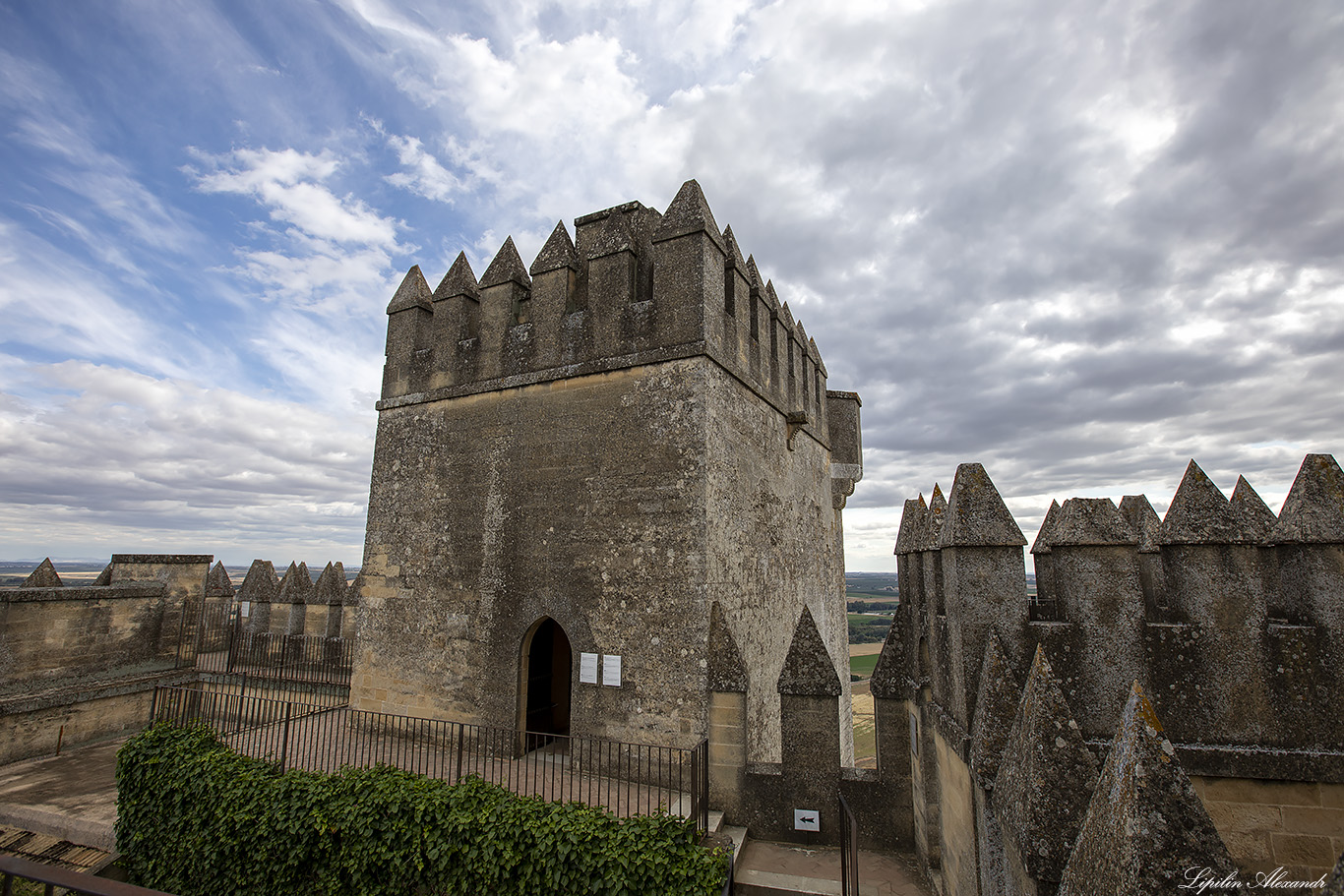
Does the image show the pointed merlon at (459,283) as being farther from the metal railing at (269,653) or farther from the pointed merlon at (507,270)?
the metal railing at (269,653)

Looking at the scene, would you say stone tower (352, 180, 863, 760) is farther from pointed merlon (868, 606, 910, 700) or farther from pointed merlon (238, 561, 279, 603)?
pointed merlon (238, 561, 279, 603)

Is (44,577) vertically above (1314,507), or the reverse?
(1314,507)

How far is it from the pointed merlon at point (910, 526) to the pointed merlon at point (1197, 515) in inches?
106

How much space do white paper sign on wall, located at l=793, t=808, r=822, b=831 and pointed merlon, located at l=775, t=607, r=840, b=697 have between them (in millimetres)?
1362

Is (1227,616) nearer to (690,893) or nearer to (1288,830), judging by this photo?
(1288,830)

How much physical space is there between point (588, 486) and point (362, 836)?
16.4ft

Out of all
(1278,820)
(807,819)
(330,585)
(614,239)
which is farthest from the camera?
(330,585)

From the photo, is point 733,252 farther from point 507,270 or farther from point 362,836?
point 362,836

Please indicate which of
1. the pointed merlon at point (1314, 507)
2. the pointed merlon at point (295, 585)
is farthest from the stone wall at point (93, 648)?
the pointed merlon at point (1314, 507)

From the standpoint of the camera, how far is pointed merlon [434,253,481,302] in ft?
37.4

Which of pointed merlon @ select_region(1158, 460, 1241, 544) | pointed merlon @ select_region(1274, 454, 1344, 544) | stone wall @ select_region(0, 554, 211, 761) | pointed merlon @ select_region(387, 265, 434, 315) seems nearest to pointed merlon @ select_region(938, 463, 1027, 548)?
pointed merlon @ select_region(1158, 460, 1241, 544)

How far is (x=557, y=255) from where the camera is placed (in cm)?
1038

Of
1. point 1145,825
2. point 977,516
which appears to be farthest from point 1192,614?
point 1145,825

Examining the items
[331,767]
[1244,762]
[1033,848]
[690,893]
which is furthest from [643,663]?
[1244,762]
